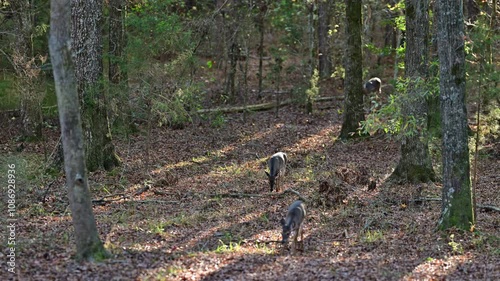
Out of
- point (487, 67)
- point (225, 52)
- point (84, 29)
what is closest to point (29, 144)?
point (84, 29)

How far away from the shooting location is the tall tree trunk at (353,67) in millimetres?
23469

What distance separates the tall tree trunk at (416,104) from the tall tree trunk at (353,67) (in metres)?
5.53

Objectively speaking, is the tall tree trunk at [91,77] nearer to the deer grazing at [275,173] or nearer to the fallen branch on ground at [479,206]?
the deer grazing at [275,173]

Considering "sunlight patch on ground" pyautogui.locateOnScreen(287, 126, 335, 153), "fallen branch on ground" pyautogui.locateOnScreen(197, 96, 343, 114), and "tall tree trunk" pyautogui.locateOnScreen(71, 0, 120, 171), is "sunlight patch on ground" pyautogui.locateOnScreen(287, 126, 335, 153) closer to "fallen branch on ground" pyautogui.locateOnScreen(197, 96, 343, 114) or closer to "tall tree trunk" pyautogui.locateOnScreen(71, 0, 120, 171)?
"fallen branch on ground" pyautogui.locateOnScreen(197, 96, 343, 114)

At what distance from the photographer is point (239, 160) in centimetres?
2203

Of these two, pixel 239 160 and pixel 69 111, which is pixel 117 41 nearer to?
pixel 239 160

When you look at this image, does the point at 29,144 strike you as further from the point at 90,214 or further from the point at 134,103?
the point at 90,214

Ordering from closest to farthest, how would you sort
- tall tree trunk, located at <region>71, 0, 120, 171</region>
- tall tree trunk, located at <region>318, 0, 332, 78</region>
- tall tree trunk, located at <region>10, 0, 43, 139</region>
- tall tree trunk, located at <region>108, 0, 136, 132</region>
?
tall tree trunk, located at <region>71, 0, 120, 171</region>
tall tree trunk, located at <region>10, 0, 43, 139</region>
tall tree trunk, located at <region>108, 0, 136, 132</region>
tall tree trunk, located at <region>318, 0, 332, 78</region>

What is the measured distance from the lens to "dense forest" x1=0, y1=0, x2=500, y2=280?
10.7 meters

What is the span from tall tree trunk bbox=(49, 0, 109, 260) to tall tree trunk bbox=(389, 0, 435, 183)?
27.6ft

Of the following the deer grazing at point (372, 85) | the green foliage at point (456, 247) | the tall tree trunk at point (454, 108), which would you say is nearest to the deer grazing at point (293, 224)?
the green foliage at point (456, 247)

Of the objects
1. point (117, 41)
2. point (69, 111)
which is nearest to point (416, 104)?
point (69, 111)

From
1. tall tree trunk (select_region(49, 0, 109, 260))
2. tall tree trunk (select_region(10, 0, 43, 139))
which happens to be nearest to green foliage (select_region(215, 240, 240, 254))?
tall tree trunk (select_region(49, 0, 109, 260))

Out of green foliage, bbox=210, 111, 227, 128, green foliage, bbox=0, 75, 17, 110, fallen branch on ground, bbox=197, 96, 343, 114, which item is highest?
green foliage, bbox=0, 75, 17, 110
